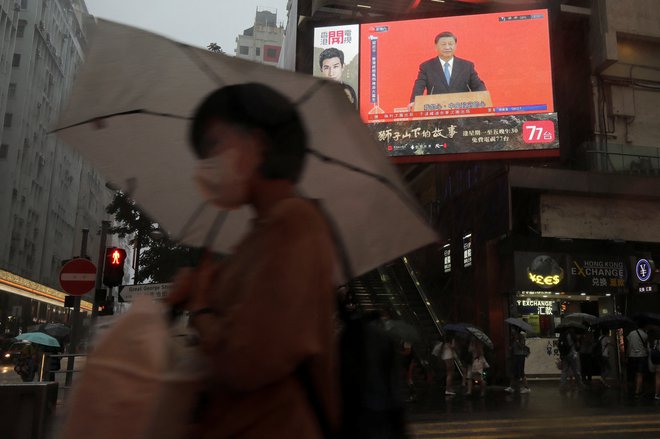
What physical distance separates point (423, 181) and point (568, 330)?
1331cm

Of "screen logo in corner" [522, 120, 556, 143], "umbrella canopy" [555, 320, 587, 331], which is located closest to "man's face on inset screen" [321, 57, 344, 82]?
"screen logo in corner" [522, 120, 556, 143]

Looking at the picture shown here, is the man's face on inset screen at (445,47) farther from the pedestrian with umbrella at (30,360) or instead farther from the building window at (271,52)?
the building window at (271,52)

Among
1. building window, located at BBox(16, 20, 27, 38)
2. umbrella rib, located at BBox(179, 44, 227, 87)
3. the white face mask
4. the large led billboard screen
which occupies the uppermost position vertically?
building window, located at BBox(16, 20, 27, 38)

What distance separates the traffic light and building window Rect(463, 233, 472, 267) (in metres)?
12.2

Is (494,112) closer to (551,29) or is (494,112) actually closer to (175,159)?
(551,29)

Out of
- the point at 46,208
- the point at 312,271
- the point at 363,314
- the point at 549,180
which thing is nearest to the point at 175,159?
→ the point at 363,314

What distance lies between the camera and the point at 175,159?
1.95 m

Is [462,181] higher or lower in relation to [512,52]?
lower

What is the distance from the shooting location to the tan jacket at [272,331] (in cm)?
103

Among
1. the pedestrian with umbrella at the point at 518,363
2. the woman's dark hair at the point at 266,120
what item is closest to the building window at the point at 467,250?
the pedestrian with umbrella at the point at 518,363

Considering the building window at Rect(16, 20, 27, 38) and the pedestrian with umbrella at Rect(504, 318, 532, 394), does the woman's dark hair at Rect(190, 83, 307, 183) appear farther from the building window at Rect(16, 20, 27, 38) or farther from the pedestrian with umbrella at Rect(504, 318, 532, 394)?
the building window at Rect(16, 20, 27, 38)

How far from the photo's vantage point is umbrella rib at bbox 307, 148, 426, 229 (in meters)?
1.75

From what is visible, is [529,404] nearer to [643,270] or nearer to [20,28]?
[643,270]

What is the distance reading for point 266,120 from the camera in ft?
4.33
